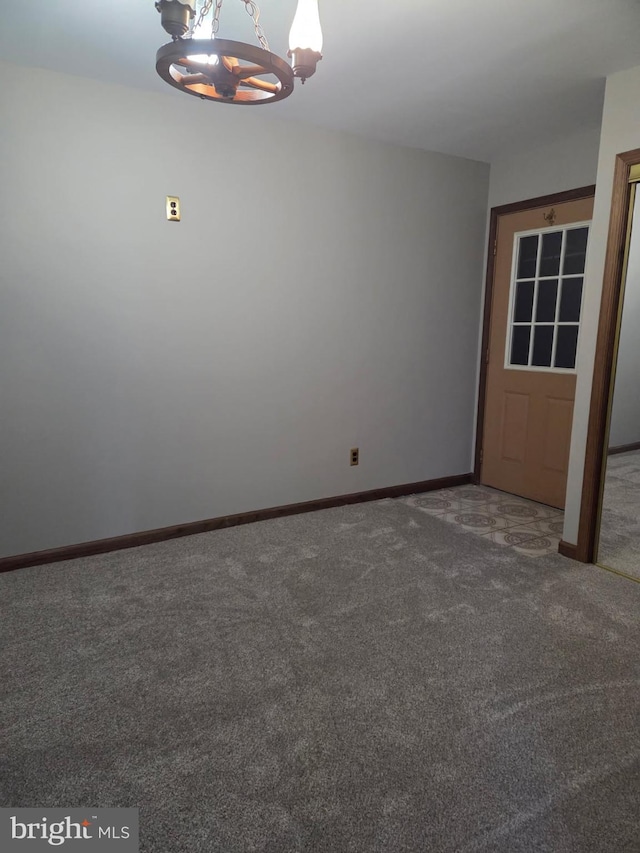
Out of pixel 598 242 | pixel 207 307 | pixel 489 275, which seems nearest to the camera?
pixel 598 242

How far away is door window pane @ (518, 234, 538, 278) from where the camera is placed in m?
3.88

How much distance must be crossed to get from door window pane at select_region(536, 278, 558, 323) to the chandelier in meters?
2.77

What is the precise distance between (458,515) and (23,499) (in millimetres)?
2672

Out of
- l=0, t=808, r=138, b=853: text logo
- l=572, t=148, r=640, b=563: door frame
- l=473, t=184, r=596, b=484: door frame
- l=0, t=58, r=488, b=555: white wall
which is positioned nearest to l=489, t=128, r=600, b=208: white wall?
l=473, t=184, r=596, b=484: door frame

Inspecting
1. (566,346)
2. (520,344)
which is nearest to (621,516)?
(566,346)

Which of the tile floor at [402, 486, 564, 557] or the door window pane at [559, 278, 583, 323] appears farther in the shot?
the door window pane at [559, 278, 583, 323]

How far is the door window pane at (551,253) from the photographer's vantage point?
3.72 m

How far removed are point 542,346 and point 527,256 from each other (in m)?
0.67

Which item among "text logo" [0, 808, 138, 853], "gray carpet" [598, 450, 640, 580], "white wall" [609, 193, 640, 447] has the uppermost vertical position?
"white wall" [609, 193, 640, 447]

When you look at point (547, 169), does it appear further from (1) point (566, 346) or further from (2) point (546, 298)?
(1) point (566, 346)

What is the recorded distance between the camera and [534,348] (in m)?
3.96

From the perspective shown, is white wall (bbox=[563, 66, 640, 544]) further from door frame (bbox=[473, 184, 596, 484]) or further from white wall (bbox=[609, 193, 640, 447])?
door frame (bbox=[473, 184, 596, 484])

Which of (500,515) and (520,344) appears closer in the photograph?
(500,515)

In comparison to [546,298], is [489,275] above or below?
above
